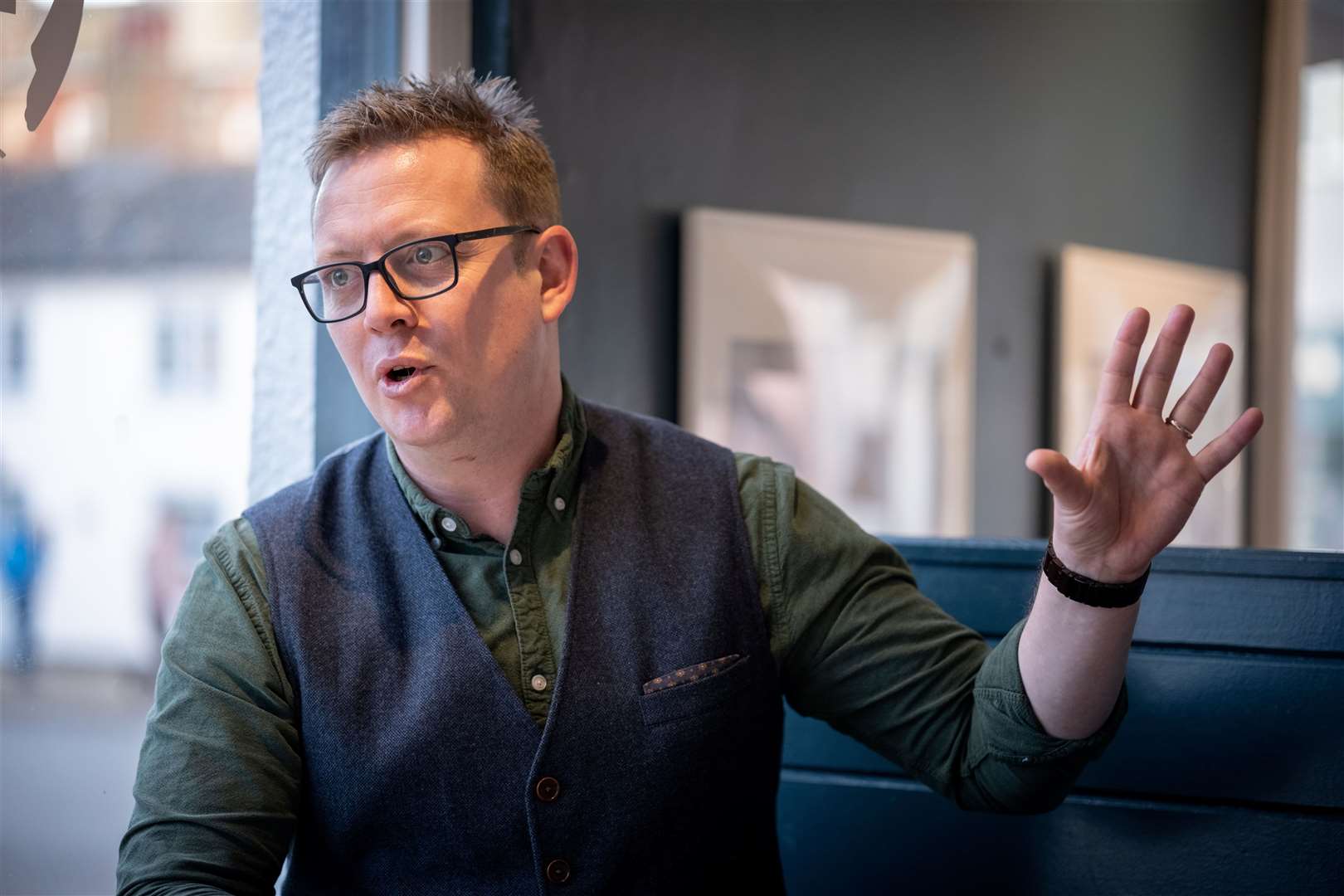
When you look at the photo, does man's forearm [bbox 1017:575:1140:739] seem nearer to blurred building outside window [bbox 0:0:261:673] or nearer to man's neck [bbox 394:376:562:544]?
man's neck [bbox 394:376:562:544]

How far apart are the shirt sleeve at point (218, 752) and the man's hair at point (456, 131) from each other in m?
Answer: 0.44

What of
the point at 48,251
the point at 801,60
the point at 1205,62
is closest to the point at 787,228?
the point at 801,60

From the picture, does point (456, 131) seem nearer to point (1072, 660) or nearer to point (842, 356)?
point (1072, 660)

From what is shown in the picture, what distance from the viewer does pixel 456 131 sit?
137 centimetres

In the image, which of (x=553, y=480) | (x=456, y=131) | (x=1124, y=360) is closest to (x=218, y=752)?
(x=553, y=480)

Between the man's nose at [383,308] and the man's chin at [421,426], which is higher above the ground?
the man's nose at [383,308]

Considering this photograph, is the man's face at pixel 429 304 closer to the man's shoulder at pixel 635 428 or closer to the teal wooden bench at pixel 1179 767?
the man's shoulder at pixel 635 428

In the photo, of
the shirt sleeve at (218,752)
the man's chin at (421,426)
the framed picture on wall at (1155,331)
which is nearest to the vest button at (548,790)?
the shirt sleeve at (218,752)

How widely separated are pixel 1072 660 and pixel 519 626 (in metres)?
0.55

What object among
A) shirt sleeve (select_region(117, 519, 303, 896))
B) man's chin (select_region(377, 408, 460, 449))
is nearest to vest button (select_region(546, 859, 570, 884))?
shirt sleeve (select_region(117, 519, 303, 896))

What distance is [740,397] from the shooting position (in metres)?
2.36

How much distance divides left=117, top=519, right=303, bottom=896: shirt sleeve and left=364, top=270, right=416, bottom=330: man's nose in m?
0.28

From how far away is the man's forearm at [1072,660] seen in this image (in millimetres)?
1207

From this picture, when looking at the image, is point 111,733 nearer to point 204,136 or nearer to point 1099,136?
point 204,136
